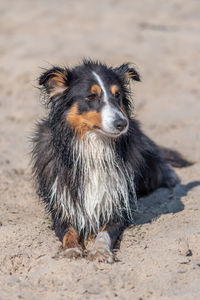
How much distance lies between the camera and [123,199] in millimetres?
5199

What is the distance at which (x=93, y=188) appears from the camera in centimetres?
503

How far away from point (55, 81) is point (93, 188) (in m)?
1.07

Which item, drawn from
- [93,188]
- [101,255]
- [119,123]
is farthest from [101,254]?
[119,123]

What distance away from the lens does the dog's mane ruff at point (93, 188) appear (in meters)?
4.93

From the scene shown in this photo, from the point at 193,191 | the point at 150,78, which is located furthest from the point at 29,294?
the point at 150,78

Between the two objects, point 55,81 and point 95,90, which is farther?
point 55,81

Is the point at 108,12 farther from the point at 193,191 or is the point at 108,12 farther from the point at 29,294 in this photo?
the point at 29,294

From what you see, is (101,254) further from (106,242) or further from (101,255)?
(106,242)

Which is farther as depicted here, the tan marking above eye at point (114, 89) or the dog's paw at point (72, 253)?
the tan marking above eye at point (114, 89)

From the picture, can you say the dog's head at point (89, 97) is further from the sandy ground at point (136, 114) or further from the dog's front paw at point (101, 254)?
the sandy ground at point (136, 114)

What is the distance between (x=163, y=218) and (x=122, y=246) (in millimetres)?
768

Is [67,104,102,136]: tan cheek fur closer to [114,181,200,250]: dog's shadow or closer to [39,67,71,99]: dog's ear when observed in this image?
[39,67,71,99]: dog's ear

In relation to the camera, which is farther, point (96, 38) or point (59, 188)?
point (96, 38)

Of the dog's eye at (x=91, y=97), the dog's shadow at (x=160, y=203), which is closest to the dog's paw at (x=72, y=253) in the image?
the dog's shadow at (x=160, y=203)
